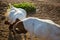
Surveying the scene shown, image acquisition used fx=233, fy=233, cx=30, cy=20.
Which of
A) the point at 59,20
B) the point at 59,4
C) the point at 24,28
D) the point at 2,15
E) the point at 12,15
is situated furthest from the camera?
the point at 59,4

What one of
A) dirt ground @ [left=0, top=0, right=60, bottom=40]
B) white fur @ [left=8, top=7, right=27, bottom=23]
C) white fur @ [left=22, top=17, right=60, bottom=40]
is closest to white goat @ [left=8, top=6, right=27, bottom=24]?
white fur @ [left=8, top=7, right=27, bottom=23]

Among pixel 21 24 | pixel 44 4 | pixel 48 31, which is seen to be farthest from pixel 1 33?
pixel 44 4

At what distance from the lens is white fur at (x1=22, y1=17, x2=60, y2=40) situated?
5156mm

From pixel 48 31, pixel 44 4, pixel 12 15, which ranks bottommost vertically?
pixel 44 4

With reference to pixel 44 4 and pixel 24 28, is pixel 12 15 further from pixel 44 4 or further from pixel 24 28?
pixel 44 4

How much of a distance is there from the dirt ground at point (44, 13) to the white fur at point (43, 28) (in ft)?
4.75

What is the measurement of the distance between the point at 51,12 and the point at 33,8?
2.73 feet

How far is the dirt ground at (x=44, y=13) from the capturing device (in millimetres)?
7492

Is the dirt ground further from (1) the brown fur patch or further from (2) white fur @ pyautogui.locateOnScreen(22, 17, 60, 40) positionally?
(2) white fur @ pyautogui.locateOnScreen(22, 17, 60, 40)

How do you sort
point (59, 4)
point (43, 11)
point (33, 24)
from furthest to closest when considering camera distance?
point (59, 4)
point (43, 11)
point (33, 24)

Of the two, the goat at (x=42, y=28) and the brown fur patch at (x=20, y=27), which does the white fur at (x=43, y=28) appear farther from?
the brown fur patch at (x=20, y=27)

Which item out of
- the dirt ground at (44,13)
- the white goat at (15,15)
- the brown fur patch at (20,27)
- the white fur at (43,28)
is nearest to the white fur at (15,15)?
the white goat at (15,15)

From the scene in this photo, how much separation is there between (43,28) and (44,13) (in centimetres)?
447

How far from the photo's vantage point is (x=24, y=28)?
6.23 m
